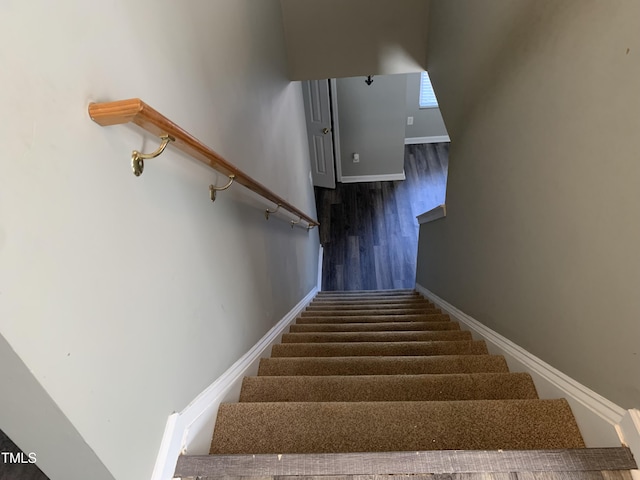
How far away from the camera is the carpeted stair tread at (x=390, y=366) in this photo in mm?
1647

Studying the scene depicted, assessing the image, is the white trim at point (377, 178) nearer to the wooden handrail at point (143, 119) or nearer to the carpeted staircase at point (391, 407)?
the carpeted staircase at point (391, 407)

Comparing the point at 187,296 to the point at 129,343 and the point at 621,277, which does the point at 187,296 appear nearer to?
the point at 129,343

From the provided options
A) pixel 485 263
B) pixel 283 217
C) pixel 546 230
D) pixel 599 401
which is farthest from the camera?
pixel 283 217

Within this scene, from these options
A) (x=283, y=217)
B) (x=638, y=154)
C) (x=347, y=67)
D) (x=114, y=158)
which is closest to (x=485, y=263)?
(x=638, y=154)

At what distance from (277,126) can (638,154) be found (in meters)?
2.31

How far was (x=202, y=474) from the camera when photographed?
964 millimetres

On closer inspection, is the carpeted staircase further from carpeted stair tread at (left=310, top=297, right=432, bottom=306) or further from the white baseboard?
carpeted stair tread at (left=310, top=297, right=432, bottom=306)

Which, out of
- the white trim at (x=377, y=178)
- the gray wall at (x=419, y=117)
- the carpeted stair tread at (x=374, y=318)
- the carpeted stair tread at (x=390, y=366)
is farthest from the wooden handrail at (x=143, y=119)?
the gray wall at (x=419, y=117)

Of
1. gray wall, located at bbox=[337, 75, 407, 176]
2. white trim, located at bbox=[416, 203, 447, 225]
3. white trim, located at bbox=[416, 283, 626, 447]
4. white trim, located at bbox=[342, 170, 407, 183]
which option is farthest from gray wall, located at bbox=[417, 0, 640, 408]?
white trim, located at bbox=[342, 170, 407, 183]

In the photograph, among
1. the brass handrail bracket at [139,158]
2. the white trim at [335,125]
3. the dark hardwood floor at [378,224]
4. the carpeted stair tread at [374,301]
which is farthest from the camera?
the dark hardwood floor at [378,224]

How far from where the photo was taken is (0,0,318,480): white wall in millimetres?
590

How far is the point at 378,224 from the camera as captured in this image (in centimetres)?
537

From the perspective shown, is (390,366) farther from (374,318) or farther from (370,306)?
(370,306)

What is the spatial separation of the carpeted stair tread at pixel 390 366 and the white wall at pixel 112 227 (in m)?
0.31
